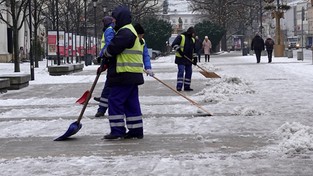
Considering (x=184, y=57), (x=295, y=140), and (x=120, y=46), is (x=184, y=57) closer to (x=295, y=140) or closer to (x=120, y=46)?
(x=120, y=46)

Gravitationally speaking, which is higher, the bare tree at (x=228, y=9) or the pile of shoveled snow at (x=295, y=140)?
the bare tree at (x=228, y=9)

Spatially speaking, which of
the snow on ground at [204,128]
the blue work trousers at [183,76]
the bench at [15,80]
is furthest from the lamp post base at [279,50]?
the blue work trousers at [183,76]

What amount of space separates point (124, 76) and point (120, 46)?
44 centimetres

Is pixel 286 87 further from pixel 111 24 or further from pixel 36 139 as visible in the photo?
pixel 36 139

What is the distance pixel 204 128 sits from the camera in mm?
10266

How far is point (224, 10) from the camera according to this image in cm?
7138

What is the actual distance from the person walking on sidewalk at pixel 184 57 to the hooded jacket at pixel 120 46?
334 inches

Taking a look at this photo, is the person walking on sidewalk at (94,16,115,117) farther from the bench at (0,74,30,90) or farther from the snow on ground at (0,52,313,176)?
the bench at (0,74,30,90)

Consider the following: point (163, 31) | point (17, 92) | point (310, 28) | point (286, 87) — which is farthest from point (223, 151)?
point (310, 28)

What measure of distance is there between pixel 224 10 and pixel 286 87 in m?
54.2

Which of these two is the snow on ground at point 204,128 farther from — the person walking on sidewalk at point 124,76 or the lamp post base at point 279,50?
the lamp post base at point 279,50

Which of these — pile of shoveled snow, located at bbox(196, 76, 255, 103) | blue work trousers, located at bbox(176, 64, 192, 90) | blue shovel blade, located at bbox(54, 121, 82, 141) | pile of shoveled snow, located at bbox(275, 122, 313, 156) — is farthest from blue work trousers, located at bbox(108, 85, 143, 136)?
blue work trousers, located at bbox(176, 64, 192, 90)

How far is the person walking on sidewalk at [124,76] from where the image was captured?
9250 mm

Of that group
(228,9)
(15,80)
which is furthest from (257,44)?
(228,9)
